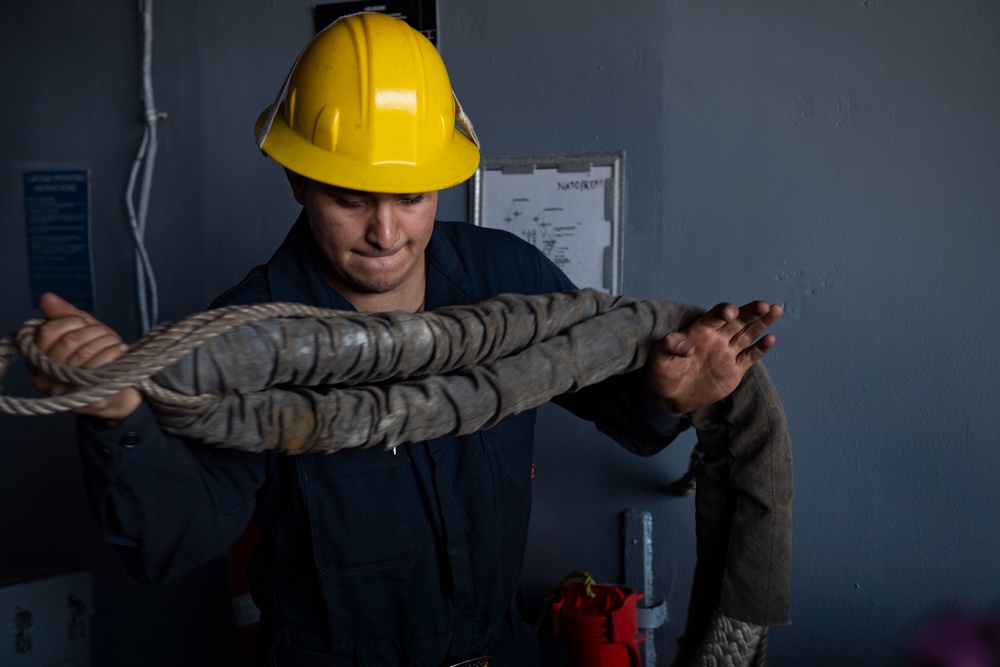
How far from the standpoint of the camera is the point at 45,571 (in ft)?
7.50

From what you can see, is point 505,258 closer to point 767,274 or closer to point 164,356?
point 767,274

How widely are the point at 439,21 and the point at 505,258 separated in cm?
76

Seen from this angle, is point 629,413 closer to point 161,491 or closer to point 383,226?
point 383,226

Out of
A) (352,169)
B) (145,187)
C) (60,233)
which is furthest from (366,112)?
(60,233)

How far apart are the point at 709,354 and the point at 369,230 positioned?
1.72 feet

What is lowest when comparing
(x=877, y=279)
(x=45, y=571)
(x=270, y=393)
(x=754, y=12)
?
(x=45, y=571)

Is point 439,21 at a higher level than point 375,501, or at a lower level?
higher

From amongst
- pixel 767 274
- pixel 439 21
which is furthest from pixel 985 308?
pixel 439 21

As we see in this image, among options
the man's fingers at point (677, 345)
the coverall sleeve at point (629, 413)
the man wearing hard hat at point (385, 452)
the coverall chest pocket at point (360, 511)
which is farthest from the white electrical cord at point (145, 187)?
the man's fingers at point (677, 345)

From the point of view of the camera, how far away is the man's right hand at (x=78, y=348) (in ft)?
2.69

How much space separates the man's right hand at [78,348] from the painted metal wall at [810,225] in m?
1.17

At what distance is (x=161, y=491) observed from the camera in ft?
3.24

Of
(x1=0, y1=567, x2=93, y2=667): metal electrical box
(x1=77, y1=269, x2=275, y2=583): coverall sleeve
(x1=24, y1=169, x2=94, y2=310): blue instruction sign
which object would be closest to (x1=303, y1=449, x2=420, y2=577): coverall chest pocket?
(x1=77, y1=269, x2=275, y2=583): coverall sleeve

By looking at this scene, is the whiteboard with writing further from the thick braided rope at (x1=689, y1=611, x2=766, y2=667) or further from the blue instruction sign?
the blue instruction sign
